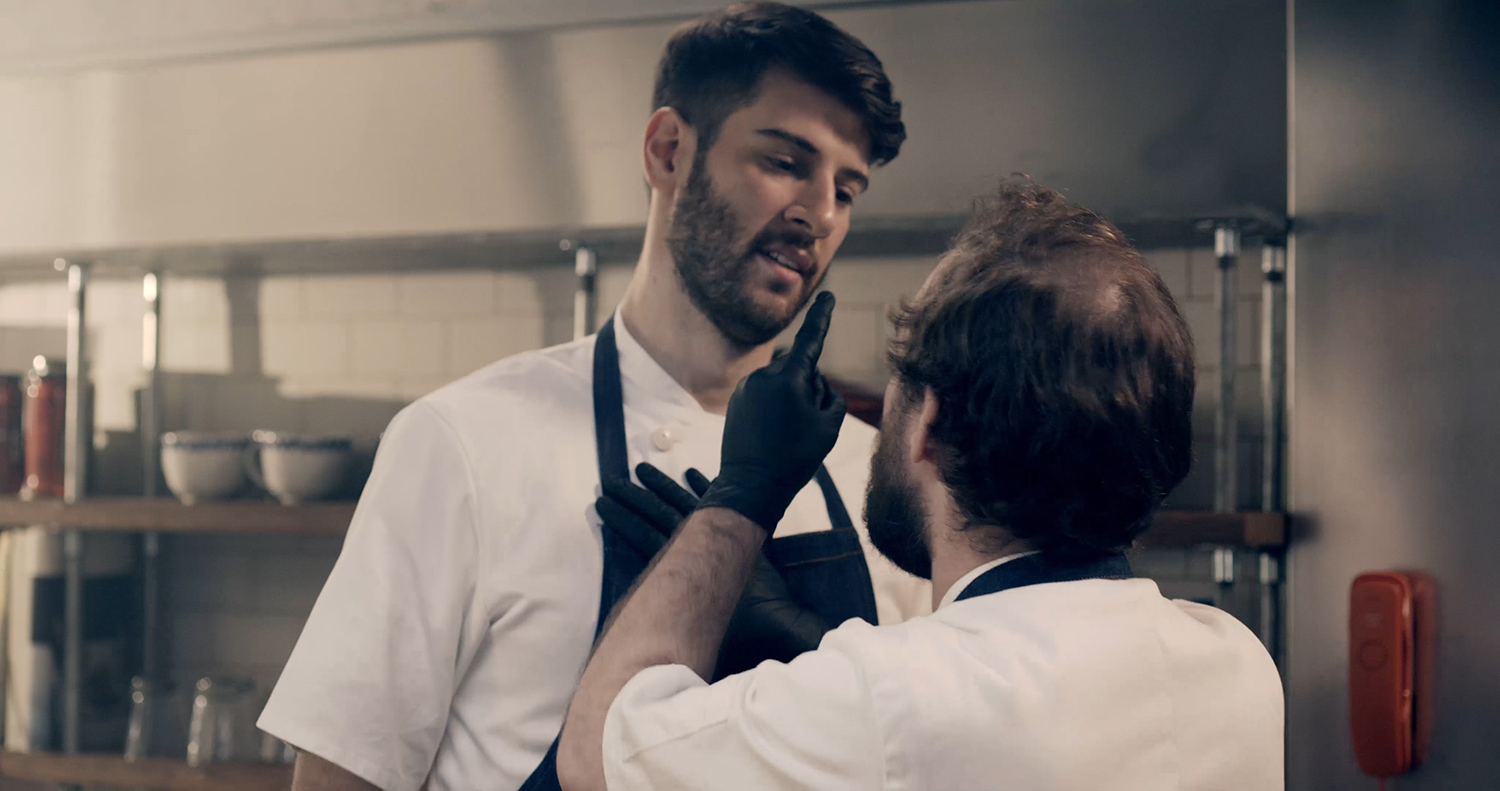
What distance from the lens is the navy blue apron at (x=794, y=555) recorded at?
4.05 ft

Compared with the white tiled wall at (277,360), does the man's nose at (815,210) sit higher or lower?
higher

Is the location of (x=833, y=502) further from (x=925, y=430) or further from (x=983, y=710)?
(x=983, y=710)

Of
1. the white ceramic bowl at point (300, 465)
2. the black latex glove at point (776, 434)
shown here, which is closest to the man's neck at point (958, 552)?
the black latex glove at point (776, 434)

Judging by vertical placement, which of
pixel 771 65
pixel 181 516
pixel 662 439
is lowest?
pixel 181 516

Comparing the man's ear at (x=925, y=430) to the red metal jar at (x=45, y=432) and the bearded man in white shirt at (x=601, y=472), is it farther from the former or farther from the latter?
the red metal jar at (x=45, y=432)

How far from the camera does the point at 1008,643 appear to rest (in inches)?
34.0

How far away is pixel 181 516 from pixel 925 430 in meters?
1.90

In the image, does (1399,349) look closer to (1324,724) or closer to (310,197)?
(1324,724)

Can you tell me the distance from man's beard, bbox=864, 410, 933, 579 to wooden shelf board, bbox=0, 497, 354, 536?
1.47 meters

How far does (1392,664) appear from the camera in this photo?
178 cm

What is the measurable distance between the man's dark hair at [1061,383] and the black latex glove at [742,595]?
0.27 meters

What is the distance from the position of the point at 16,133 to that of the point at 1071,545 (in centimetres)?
301

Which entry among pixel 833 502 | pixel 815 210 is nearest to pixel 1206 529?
pixel 833 502

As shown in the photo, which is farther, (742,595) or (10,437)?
(10,437)
